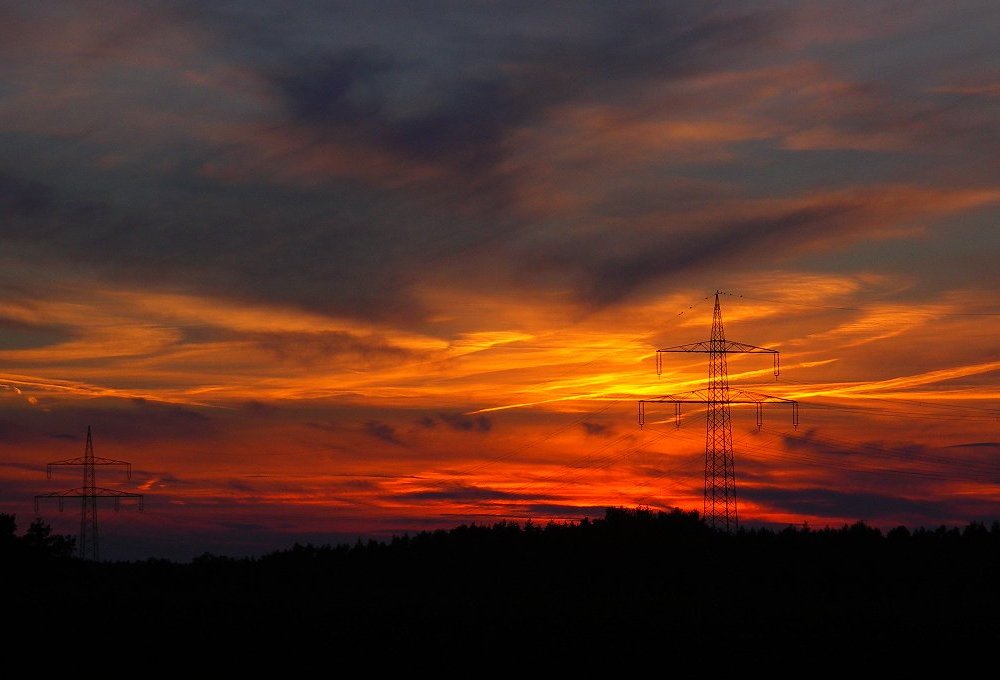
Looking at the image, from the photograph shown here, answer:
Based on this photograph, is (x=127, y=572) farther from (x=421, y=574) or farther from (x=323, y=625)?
(x=323, y=625)

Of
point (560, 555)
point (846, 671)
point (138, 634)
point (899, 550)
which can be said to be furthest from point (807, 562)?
point (138, 634)

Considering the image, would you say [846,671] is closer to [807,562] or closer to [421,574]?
[807,562]

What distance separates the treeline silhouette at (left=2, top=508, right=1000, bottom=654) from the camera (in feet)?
200

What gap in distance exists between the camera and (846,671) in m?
52.9

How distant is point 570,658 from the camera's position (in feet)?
185

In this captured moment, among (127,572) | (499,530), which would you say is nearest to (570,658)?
(499,530)

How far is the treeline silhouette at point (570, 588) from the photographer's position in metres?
61.0

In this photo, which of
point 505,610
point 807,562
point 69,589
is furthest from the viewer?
point 807,562

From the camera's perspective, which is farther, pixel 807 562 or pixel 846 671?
pixel 807 562

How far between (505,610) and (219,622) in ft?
50.9

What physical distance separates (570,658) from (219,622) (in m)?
20.6

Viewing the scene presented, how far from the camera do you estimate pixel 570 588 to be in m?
84.6

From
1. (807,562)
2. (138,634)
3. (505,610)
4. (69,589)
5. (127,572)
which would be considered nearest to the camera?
(138,634)

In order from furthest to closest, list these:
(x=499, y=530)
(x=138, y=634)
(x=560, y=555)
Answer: (x=499, y=530) → (x=560, y=555) → (x=138, y=634)
